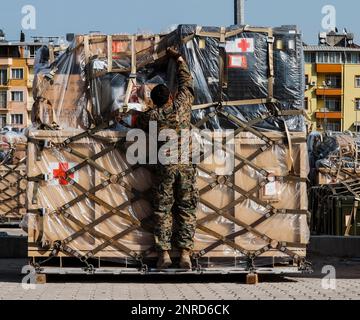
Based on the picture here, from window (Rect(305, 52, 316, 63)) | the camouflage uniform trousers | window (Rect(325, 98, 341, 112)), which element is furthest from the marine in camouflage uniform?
window (Rect(305, 52, 316, 63))

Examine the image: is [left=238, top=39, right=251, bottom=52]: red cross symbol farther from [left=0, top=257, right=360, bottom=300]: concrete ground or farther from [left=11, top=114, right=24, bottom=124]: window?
[left=11, top=114, right=24, bottom=124]: window

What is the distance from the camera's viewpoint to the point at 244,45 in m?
11.6

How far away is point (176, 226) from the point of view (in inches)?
449

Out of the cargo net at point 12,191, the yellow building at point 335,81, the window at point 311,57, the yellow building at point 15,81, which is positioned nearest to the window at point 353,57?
the yellow building at point 335,81

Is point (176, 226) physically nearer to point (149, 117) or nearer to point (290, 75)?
point (149, 117)

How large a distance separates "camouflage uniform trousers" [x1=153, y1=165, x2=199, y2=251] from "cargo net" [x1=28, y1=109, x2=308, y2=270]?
0.20m

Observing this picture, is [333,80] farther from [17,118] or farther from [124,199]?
[124,199]

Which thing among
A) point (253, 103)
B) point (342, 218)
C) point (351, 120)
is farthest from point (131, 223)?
point (351, 120)

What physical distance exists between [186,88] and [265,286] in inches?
92.6

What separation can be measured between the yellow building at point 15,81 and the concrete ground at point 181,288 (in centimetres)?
8178

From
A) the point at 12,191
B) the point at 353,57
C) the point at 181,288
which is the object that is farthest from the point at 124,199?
the point at 353,57

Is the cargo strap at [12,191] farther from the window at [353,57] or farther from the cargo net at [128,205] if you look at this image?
the window at [353,57]

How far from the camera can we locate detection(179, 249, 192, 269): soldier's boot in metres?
11.3

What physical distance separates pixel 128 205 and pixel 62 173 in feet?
2.72
